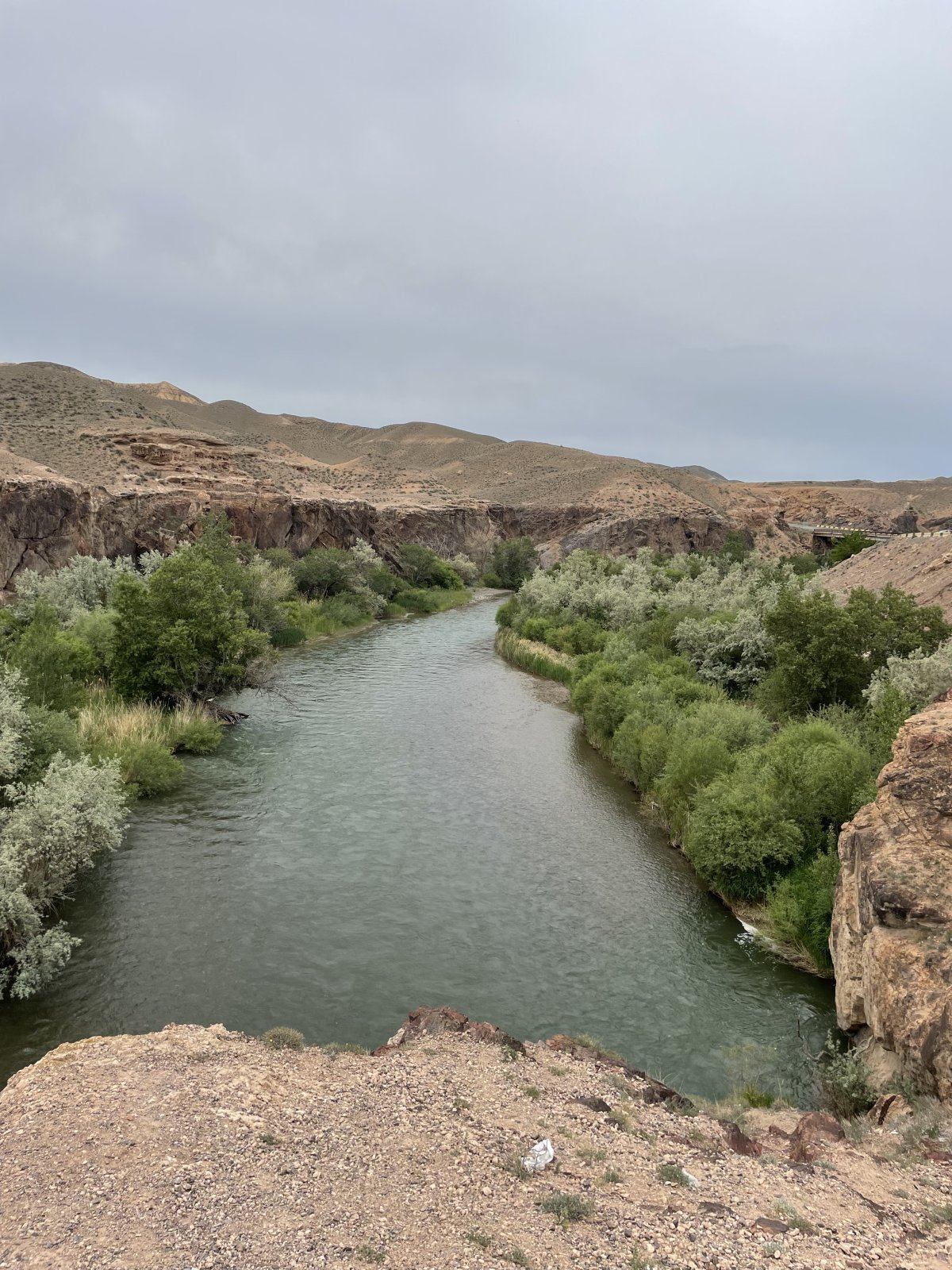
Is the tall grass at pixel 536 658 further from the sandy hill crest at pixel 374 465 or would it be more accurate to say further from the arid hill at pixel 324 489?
the sandy hill crest at pixel 374 465

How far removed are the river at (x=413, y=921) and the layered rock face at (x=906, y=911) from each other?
1.73m

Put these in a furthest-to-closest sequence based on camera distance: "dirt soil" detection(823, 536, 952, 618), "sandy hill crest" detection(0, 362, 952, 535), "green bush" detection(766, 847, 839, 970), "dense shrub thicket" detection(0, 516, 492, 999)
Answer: "sandy hill crest" detection(0, 362, 952, 535) → "dirt soil" detection(823, 536, 952, 618) → "green bush" detection(766, 847, 839, 970) → "dense shrub thicket" detection(0, 516, 492, 999)

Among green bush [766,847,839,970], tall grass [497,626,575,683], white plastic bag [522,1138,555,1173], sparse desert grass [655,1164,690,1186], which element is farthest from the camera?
tall grass [497,626,575,683]

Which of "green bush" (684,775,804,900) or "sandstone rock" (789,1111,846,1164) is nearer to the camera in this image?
"sandstone rock" (789,1111,846,1164)

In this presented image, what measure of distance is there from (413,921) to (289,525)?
159 ft

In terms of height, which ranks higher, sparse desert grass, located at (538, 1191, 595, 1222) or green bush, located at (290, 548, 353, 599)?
green bush, located at (290, 548, 353, 599)

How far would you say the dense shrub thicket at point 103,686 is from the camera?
12.1 meters

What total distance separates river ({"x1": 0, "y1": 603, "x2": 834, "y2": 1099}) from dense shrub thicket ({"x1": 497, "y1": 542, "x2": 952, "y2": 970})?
975 mm

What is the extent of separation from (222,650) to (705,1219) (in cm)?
2152

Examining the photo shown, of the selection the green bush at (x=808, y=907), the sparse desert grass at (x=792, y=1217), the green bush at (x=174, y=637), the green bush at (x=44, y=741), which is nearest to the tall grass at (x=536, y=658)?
the green bush at (x=174, y=637)

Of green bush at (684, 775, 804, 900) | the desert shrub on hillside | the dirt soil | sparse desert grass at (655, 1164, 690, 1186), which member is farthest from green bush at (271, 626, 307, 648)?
sparse desert grass at (655, 1164, 690, 1186)

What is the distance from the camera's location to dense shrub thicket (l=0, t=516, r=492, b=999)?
12.1 metres

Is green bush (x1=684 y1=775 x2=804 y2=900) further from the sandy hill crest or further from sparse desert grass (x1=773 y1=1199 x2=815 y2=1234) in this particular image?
the sandy hill crest

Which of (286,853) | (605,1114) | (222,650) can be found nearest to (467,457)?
(222,650)
